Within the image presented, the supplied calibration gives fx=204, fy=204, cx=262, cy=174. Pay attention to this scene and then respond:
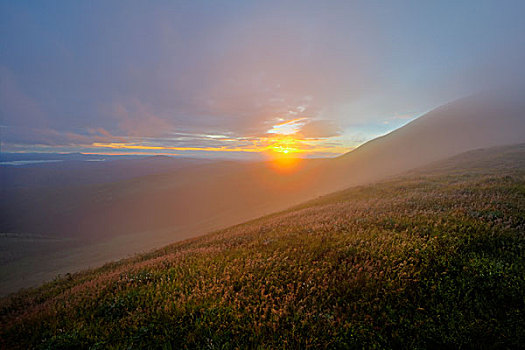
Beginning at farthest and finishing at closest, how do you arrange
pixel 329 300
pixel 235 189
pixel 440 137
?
pixel 440 137 → pixel 235 189 → pixel 329 300

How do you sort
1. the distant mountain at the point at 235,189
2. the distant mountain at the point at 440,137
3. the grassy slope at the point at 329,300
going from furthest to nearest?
the distant mountain at the point at 440,137 → the distant mountain at the point at 235,189 → the grassy slope at the point at 329,300

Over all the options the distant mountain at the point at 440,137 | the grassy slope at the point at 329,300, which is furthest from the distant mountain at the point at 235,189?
the grassy slope at the point at 329,300

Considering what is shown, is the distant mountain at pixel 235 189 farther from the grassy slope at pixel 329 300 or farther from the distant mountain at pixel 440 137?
the grassy slope at pixel 329 300

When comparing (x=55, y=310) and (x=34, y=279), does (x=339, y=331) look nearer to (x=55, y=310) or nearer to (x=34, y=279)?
(x=55, y=310)

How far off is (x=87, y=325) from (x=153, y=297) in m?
1.45

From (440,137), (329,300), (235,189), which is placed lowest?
(235,189)

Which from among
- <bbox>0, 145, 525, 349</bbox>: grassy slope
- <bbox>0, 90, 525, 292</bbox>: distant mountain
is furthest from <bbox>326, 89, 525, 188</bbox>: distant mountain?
<bbox>0, 145, 525, 349</bbox>: grassy slope

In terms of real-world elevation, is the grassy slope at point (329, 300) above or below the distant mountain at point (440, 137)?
below

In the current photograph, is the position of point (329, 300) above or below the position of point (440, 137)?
below

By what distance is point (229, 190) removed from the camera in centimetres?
12462

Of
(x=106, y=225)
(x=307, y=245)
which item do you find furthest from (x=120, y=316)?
(x=106, y=225)

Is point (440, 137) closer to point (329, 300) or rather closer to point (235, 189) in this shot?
point (235, 189)

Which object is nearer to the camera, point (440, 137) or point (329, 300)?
point (329, 300)

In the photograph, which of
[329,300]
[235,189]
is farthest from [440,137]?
[329,300]
